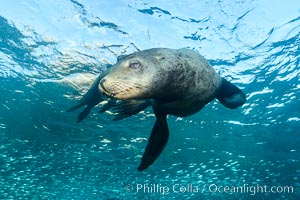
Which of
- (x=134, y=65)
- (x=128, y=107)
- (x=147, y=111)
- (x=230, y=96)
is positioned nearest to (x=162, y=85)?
(x=134, y=65)

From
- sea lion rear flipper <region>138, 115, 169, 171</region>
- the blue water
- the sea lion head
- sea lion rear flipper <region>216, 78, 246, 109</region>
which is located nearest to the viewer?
the sea lion head

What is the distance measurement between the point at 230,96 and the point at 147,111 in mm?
10041

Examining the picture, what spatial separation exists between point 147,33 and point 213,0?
2194 millimetres

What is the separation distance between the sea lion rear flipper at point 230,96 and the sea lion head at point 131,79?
1.46m

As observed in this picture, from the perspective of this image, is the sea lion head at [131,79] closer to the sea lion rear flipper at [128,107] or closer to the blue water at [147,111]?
the sea lion rear flipper at [128,107]

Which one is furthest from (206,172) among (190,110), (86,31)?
(190,110)

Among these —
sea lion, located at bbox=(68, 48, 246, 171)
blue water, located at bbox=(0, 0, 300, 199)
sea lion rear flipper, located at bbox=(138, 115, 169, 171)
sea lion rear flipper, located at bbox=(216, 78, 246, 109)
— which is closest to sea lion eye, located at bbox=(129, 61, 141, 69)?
sea lion, located at bbox=(68, 48, 246, 171)

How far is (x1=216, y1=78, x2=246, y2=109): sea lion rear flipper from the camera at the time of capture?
12.9ft

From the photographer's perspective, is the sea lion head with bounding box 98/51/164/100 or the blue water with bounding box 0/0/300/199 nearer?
the sea lion head with bounding box 98/51/164/100

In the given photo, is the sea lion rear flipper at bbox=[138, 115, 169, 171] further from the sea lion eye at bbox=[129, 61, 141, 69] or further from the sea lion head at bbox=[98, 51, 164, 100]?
the sea lion eye at bbox=[129, 61, 141, 69]

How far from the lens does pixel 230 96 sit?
3.99 metres

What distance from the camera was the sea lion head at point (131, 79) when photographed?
7.80ft

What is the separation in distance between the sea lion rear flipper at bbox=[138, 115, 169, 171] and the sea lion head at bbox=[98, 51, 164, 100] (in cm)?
108

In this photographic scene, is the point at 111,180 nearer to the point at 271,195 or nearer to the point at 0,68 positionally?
the point at 271,195
